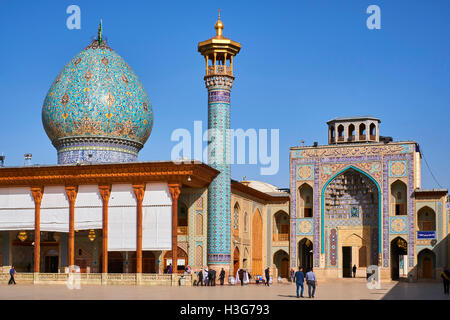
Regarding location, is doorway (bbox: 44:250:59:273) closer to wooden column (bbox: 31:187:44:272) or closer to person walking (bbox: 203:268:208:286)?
wooden column (bbox: 31:187:44:272)

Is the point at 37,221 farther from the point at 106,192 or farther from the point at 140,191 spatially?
the point at 140,191

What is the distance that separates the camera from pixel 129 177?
3038cm

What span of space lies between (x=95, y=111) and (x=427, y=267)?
18.3 metres

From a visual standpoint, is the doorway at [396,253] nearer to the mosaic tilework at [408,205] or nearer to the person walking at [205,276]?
the mosaic tilework at [408,205]

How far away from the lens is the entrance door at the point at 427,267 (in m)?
38.4

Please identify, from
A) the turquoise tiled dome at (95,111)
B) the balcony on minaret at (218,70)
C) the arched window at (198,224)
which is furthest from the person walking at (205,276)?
the balcony on minaret at (218,70)

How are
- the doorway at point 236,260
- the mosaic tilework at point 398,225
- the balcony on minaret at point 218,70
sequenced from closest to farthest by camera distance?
the balcony on minaret at point 218,70, the doorway at point 236,260, the mosaic tilework at point 398,225

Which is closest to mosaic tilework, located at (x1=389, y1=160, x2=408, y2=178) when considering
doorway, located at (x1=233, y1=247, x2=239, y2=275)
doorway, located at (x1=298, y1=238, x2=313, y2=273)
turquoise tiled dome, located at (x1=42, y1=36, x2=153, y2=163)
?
doorway, located at (x1=298, y1=238, x2=313, y2=273)

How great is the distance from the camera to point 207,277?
30391 millimetres

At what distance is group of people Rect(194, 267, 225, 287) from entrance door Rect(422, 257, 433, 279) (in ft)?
41.5

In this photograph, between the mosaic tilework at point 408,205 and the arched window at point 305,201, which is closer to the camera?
the mosaic tilework at point 408,205
